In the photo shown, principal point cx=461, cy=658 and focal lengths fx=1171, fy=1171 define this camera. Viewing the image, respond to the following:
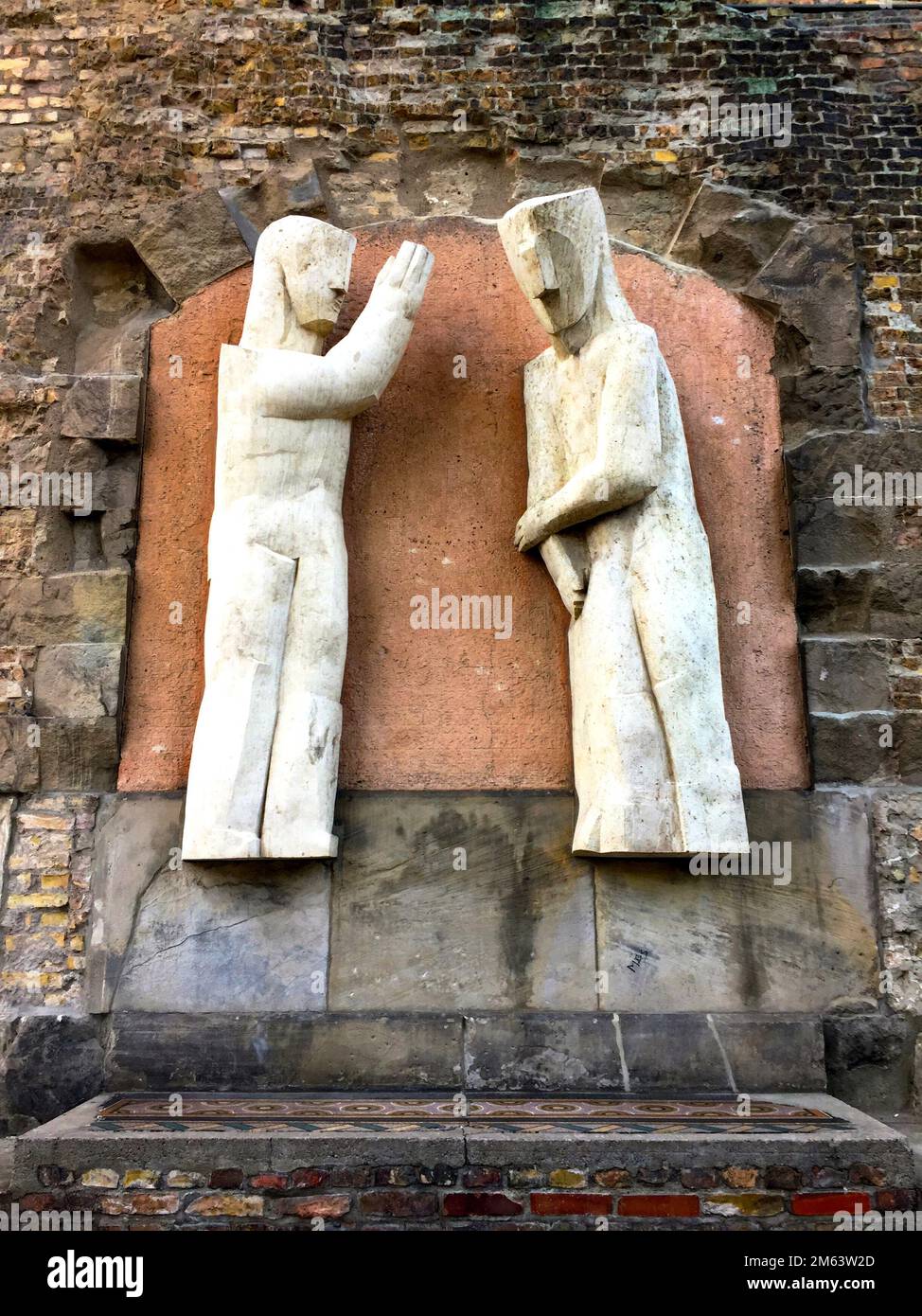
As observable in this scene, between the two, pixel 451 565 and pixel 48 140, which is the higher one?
pixel 48 140

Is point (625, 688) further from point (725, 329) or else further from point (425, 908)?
point (725, 329)

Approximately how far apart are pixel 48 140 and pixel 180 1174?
15.5 ft

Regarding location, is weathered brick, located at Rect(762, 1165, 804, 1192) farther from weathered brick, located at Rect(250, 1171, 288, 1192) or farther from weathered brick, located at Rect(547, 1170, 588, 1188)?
weathered brick, located at Rect(250, 1171, 288, 1192)

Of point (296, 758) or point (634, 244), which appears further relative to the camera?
point (634, 244)

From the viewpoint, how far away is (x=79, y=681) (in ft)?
16.2

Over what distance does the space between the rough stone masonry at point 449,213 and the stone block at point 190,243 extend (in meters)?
0.01

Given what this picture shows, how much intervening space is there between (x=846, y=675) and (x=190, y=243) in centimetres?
355

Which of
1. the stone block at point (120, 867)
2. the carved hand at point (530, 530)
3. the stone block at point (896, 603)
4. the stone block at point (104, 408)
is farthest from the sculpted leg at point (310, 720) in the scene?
the stone block at point (896, 603)

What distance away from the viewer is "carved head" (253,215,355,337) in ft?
16.1

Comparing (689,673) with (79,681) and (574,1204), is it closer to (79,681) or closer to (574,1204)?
(574,1204)

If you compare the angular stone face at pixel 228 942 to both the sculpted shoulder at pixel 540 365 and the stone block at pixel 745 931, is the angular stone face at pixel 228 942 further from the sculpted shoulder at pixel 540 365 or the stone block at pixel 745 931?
the sculpted shoulder at pixel 540 365

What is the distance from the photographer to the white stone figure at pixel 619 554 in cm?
448

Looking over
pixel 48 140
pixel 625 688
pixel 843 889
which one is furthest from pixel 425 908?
pixel 48 140

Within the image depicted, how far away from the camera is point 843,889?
475 centimetres
